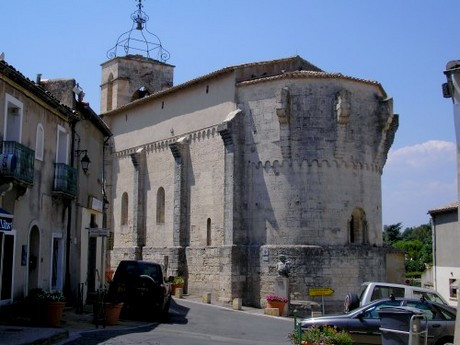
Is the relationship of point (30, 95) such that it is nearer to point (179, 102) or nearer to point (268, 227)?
point (268, 227)

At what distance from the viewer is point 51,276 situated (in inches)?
749

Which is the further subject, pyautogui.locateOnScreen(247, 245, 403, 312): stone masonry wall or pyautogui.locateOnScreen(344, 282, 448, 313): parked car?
pyautogui.locateOnScreen(247, 245, 403, 312): stone masonry wall

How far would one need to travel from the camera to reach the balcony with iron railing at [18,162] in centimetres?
1476

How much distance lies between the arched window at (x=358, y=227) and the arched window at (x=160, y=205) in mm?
11231

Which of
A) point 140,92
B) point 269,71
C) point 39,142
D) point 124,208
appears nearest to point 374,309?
point 39,142

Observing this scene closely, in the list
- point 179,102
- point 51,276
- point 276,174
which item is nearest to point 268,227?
point 276,174

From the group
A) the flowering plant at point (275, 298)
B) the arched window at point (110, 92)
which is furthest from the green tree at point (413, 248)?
the flowering plant at point (275, 298)

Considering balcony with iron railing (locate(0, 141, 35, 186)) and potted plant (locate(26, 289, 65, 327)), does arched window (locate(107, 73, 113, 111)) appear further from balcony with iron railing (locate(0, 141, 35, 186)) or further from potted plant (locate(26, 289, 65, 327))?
potted plant (locate(26, 289, 65, 327))

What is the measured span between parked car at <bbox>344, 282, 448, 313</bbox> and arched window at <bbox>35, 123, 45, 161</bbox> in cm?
948

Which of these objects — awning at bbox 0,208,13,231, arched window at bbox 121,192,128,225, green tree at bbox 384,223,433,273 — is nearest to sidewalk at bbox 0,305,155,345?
awning at bbox 0,208,13,231

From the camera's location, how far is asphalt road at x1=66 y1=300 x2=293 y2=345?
554 inches

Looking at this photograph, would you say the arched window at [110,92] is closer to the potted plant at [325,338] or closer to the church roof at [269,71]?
the church roof at [269,71]

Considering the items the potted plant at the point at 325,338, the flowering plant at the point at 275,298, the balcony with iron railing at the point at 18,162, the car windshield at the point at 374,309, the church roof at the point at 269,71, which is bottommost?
the flowering plant at the point at 275,298

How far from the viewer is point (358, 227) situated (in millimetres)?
28844
